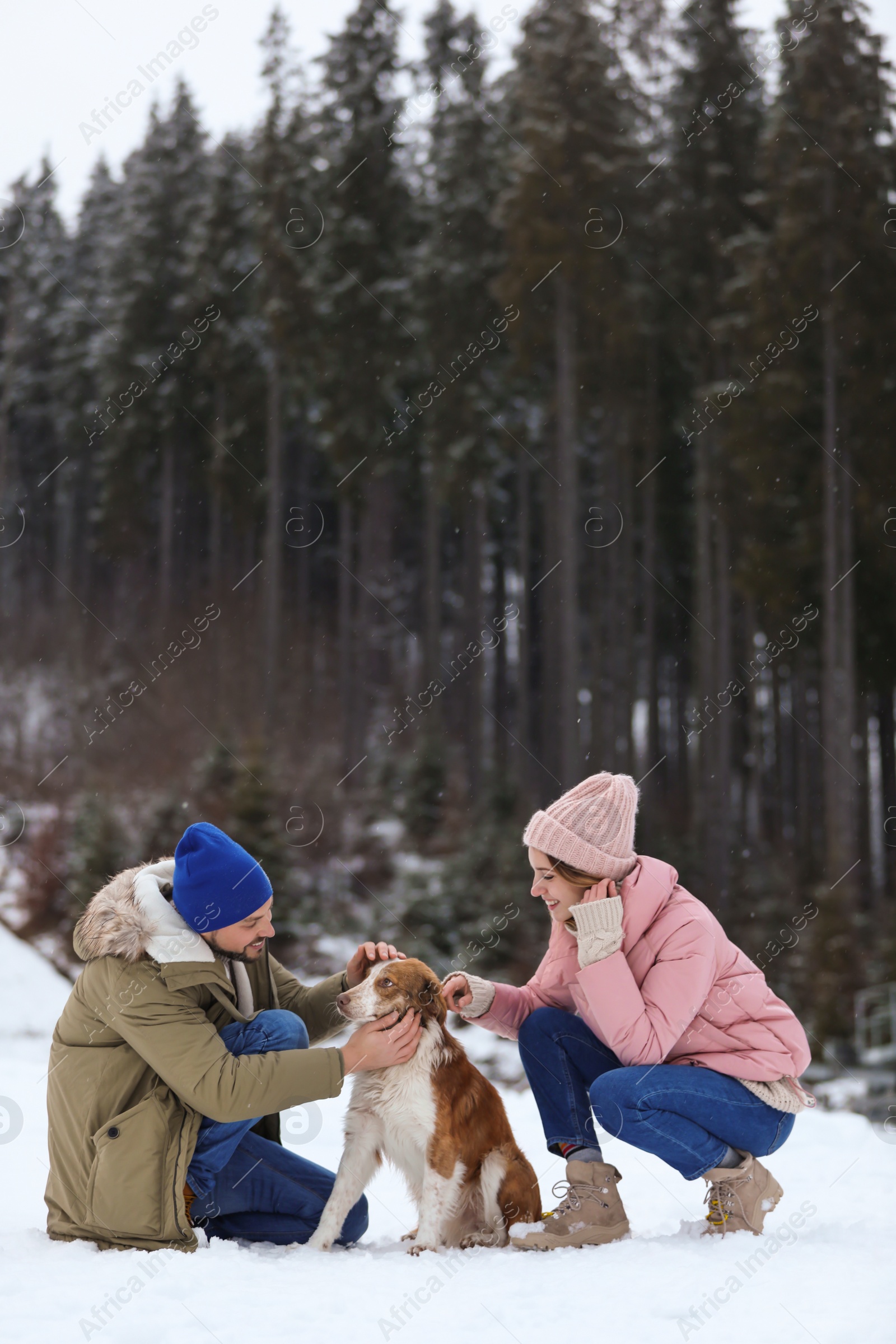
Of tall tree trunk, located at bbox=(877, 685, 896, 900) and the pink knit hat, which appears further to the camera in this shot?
tall tree trunk, located at bbox=(877, 685, 896, 900)

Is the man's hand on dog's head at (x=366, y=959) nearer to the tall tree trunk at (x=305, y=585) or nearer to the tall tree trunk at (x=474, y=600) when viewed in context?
the tall tree trunk at (x=474, y=600)

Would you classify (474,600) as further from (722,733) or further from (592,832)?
(592,832)

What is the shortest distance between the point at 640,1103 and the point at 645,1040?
0.64 feet

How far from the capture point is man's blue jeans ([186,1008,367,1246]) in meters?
3.55

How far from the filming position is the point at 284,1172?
3.81 meters

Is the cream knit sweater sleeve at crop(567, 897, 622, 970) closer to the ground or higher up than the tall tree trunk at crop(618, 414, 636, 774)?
higher up

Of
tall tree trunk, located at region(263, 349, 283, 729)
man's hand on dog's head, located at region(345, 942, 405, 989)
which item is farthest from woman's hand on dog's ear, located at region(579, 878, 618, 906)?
tall tree trunk, located at region(263, 349, 283, 729)

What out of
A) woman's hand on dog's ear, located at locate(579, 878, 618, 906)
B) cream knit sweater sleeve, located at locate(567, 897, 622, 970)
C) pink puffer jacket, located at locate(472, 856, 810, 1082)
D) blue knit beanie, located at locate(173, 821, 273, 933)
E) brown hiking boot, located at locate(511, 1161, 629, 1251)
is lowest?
brown hiking boot, located at locate(511, 1161, 629, 1251)

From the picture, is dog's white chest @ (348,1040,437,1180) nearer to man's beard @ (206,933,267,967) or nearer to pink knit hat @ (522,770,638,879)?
man's beard @ (206,933,267,967)

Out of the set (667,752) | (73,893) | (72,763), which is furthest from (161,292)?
(667,752)

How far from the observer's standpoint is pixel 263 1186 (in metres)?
3.76

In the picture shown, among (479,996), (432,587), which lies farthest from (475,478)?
(479,996)

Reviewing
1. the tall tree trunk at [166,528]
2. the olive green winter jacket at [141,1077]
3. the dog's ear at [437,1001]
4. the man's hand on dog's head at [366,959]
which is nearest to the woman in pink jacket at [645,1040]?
the dog's ear at [437,1001]

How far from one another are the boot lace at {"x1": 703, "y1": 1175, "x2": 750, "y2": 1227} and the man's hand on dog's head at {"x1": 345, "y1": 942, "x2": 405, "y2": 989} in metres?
1.32
